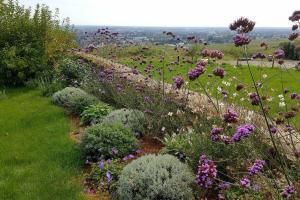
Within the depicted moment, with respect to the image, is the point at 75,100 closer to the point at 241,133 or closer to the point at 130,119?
the point at 130,119

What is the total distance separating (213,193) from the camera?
523 centimetres

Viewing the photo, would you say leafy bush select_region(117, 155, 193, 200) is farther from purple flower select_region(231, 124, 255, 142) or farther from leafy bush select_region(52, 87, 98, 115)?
leafy bush select_region(52, 87, 98, 115)

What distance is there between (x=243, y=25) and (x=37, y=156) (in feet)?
15.1

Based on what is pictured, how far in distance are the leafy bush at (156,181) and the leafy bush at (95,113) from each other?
339cm

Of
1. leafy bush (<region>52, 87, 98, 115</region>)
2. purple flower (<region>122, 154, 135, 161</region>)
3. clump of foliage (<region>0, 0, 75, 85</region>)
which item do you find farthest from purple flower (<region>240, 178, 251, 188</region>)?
clump of foliage (<region>0, 0, 75, 85</region>)

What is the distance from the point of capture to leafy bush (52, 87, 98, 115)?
9977mm

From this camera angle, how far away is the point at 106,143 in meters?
6.75

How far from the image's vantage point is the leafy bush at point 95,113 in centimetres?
869


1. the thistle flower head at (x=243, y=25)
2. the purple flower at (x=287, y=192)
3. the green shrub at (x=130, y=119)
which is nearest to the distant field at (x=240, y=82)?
the thistle flower head at (x=243, y=25)

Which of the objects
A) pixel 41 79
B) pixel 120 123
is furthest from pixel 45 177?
pixel 41 79

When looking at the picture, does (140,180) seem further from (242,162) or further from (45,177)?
(45,177)

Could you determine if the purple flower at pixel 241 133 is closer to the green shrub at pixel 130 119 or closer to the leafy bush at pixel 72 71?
the green shrub at pixel 130 119

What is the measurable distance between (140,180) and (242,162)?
3.81 ft

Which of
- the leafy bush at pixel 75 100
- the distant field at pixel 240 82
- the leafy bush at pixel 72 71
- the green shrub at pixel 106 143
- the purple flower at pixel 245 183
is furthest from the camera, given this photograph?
the leafy bush at pixel 72 71
